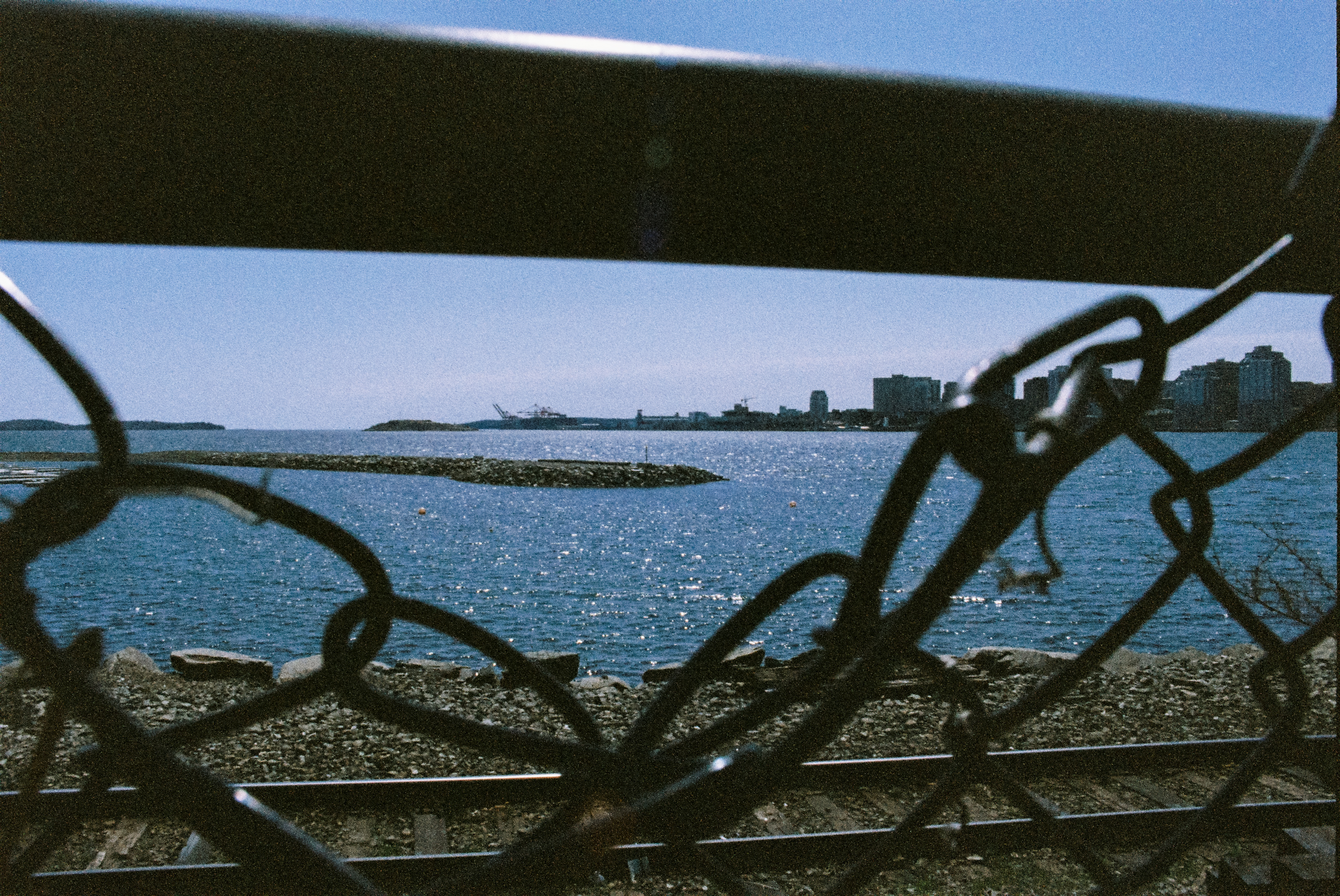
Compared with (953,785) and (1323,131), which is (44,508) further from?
(1323,131)

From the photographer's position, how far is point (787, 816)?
4543mm

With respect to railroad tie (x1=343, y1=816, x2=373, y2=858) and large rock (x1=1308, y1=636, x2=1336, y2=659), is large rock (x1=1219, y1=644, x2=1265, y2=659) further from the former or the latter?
railroad tie (x1=343, y1=816, x2=373, y2=858)

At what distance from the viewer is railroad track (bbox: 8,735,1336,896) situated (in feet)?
10.9

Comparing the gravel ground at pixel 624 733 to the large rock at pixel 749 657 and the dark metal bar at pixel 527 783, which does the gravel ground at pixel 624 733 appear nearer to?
the dark metal bar at pixel 527 783

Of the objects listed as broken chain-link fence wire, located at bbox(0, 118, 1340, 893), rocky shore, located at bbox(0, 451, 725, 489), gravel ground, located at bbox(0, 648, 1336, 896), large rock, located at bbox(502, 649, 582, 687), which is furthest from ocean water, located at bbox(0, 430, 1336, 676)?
rocky shore, located at bbox(0, 451, 725, 489)

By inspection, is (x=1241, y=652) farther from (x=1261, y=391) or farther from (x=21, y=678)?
(x=21, y=678)

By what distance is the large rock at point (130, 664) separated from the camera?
9344mm

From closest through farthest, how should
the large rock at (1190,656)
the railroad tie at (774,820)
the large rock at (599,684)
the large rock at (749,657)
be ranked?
the railroad tie at (774,820) → the large rock at (599,684) → the large rock at (1190,656) → the large rock at (749,657)

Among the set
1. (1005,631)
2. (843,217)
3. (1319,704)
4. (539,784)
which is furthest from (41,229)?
(1005,631)

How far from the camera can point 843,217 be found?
2.85ft

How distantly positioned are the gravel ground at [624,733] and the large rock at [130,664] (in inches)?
3.5

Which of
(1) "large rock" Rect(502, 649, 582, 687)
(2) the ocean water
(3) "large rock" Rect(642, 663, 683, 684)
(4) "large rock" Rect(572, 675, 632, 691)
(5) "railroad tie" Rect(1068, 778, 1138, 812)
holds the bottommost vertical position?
(2) the ocean water

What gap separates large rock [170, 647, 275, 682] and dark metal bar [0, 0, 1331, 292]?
10.0 meters

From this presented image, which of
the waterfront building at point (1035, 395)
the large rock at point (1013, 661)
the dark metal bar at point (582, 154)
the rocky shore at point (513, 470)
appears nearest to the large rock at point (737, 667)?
the large rock at point (1013, 661)
